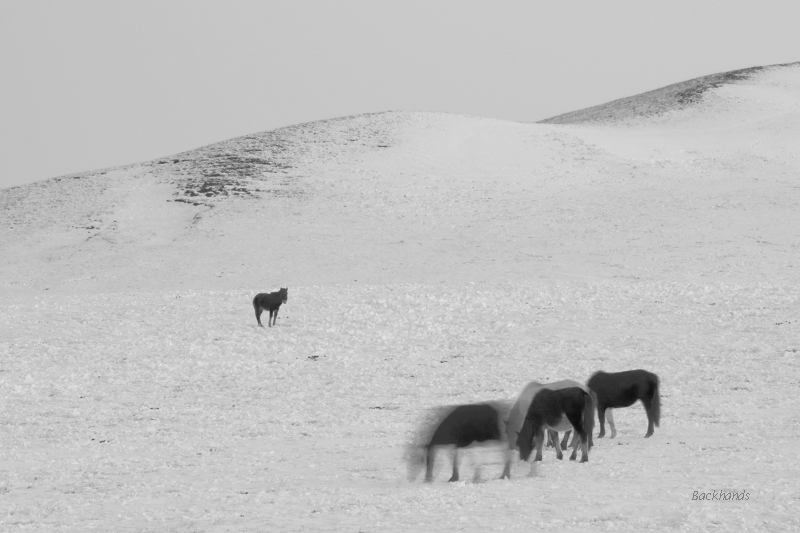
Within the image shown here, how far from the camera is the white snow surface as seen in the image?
10844 millimetres

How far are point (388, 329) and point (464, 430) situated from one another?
15189mm

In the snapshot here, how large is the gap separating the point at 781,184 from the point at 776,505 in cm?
5458

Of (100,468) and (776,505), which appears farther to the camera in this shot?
(100,468)

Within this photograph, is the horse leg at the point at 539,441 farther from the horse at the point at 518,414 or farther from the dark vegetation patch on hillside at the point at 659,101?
the dark vegetation patch on hillside at the point at 659,101

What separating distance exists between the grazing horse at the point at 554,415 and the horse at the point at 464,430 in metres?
0.49

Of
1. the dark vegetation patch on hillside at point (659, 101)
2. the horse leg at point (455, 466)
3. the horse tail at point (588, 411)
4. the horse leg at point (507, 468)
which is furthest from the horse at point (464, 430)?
the dark vegetation patch on hillside at point (659, 101)

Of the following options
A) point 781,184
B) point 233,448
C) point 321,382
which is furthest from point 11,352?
point 781,184

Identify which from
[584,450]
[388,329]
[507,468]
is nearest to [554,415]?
[584,450]

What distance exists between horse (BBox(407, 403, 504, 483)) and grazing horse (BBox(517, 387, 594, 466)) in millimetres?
489

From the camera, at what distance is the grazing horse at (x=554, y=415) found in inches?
460

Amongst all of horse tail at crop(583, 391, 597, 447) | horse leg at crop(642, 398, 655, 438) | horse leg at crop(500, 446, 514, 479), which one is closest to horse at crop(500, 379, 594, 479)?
horse leg at crop(500, 446, 514, 479)

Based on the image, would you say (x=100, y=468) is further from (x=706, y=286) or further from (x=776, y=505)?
(x=706, y=286)

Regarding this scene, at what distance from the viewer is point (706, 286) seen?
3225 centimetres

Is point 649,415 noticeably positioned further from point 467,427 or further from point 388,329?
point 388,329
